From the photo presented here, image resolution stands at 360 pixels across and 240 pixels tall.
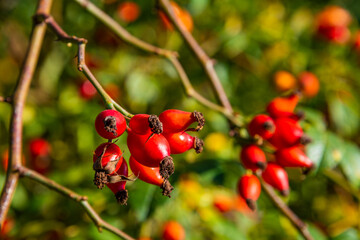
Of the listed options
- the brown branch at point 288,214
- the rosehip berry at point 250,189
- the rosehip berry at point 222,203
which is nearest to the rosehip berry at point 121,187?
the rosehip berry at point 250,189

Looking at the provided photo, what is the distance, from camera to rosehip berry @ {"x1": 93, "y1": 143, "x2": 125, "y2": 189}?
3.75 ft

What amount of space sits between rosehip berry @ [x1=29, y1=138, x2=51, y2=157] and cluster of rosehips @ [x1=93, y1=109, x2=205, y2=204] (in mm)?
2210

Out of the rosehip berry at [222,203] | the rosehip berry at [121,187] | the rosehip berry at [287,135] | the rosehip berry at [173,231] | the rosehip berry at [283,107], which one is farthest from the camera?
the rosehip berry at [222,203]

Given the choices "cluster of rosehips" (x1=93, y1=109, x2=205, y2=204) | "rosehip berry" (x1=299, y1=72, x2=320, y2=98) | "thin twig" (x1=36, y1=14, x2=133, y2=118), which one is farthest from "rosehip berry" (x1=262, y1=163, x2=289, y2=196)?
"rosehip berry" (x1=299, y1=72, x2=320, y2=98)

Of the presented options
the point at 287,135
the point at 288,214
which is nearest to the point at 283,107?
the point at 287,135

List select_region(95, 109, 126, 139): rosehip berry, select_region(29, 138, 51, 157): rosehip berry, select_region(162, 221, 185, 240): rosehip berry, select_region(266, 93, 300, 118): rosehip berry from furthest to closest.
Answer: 1. select_region(29, 138, 51, 157): rosehip berry
2. select_region(162, 221, 185, 240): rosehip berry
3. select_region(266, 93, 300, 118): rosehip berry
4. select_region(95, 109, 126, 139): rosehip berry

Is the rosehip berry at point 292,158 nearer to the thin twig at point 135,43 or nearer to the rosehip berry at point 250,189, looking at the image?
the rosehip berry at point 250,189

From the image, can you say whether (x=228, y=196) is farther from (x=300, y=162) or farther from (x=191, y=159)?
(x=300, y=162)

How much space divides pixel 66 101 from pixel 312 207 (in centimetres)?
256

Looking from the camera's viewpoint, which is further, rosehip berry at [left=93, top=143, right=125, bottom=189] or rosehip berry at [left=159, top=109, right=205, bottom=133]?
rosehip berry at [left=159, top=109, right=205, bottom=133]

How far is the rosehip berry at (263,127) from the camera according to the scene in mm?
1780

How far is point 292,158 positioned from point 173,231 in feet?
3.30

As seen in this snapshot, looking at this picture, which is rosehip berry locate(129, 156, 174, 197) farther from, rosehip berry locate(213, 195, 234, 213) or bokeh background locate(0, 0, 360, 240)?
rosehip berry locate(213, 195, 234, 213)

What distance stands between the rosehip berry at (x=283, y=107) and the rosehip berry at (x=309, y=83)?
1322mm
